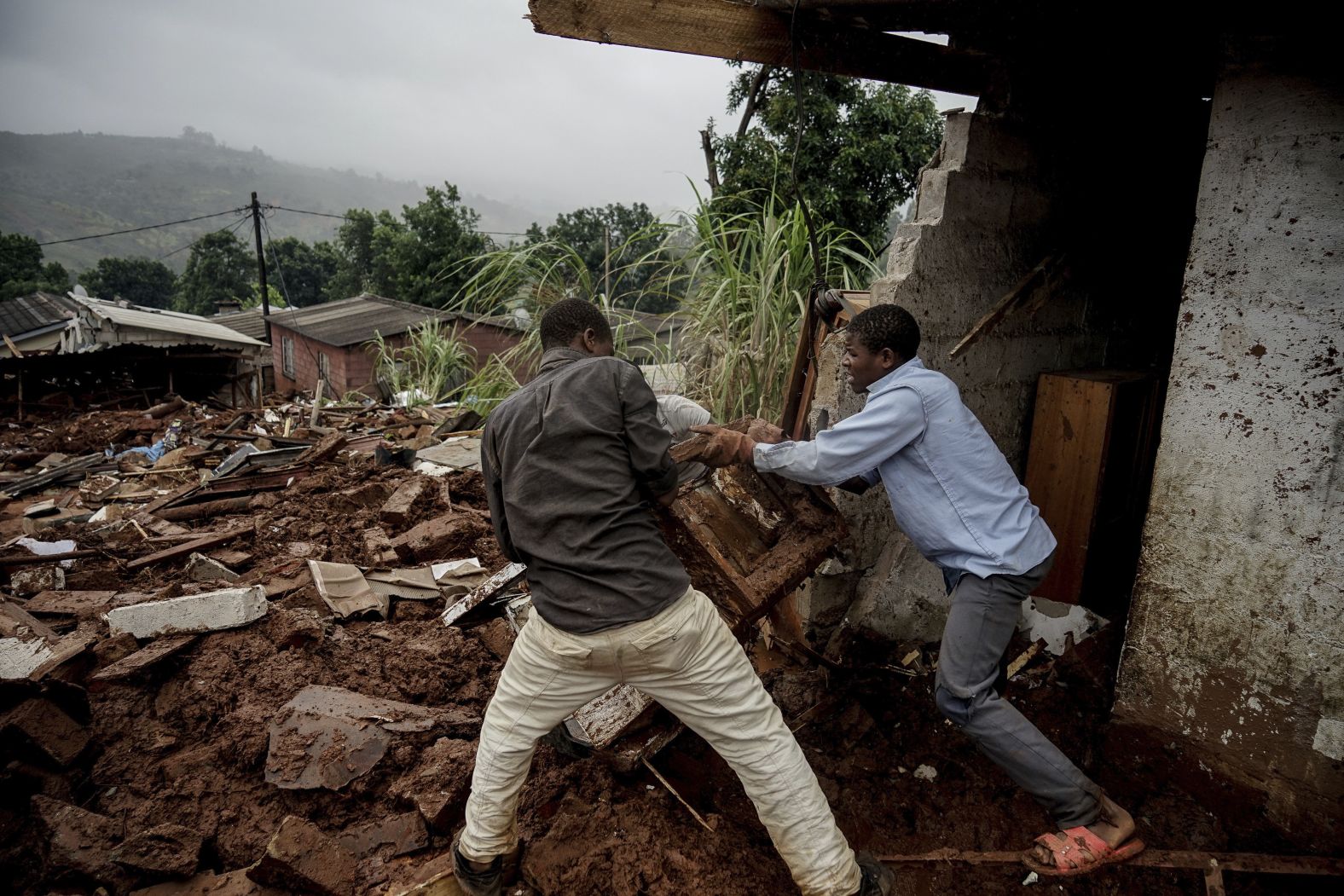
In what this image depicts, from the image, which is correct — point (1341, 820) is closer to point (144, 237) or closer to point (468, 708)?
point (468, 708)

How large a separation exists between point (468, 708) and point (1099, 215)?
4282 millimetres

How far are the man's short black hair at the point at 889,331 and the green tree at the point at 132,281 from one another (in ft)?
198

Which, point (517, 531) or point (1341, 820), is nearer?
point (517, 531)

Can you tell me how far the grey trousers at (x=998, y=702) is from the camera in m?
2.49

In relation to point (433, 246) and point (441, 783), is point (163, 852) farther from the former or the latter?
point (433, 246)

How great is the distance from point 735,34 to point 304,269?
52.5m

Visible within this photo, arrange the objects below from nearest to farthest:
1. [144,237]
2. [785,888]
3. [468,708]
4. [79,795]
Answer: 1. [785,888]
2. [79,795]
3. [468,708]
4. [144,237]

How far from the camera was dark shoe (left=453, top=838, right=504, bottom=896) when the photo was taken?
2.47 metres

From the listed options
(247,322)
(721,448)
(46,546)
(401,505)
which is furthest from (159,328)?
(721,448)

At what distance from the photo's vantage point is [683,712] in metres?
2.39

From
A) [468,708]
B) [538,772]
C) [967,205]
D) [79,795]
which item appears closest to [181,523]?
[79,795]

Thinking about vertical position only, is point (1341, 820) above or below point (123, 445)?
above

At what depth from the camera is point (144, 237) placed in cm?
11694

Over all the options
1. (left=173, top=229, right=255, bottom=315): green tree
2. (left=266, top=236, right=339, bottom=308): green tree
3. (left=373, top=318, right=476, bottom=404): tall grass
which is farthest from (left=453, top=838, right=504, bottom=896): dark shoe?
(left=173, top=229, right=255, bottom=315): green tree
